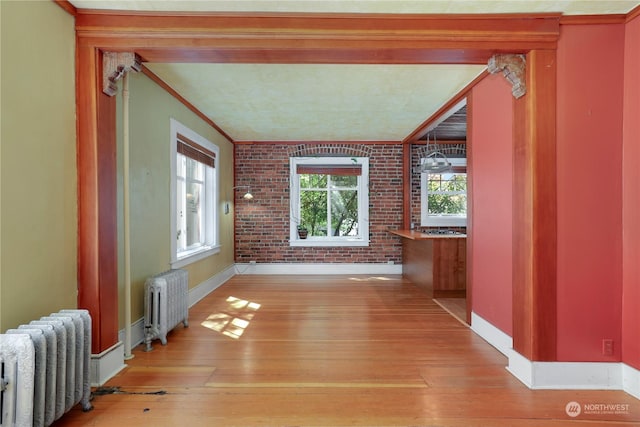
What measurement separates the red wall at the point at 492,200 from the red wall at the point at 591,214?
1.72ft

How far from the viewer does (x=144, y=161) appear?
10.4 ft

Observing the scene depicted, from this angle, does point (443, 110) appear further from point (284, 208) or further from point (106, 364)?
point (106, 364)

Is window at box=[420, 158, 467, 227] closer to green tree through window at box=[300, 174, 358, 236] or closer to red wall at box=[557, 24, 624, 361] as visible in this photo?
green tree through window at box=[300, 174, 358, 236]

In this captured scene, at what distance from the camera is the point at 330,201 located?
21.7 ft

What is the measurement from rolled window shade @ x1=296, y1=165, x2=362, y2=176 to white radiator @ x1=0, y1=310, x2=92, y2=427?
4.84 m

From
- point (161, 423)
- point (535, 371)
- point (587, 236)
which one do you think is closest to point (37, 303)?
point (161, 423)

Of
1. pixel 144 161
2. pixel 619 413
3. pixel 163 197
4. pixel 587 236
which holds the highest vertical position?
pixel 144 161

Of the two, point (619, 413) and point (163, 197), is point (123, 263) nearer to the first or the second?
point (163, 197)

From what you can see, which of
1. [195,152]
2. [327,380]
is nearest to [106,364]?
[327,380]

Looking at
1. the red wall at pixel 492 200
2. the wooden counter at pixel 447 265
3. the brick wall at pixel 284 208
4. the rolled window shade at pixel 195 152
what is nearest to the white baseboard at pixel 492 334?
the red wall at pixel 492 200

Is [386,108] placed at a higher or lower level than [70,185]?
higher

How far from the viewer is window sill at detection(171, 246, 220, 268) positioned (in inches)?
153

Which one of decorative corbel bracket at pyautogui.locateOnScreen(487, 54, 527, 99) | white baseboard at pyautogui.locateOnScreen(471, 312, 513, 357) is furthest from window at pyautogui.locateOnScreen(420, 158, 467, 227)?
decorative corbel bracket at pyautogui.locateOnScreen(487, 54, 527, 99)

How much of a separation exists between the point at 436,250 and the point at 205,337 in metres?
3.21
